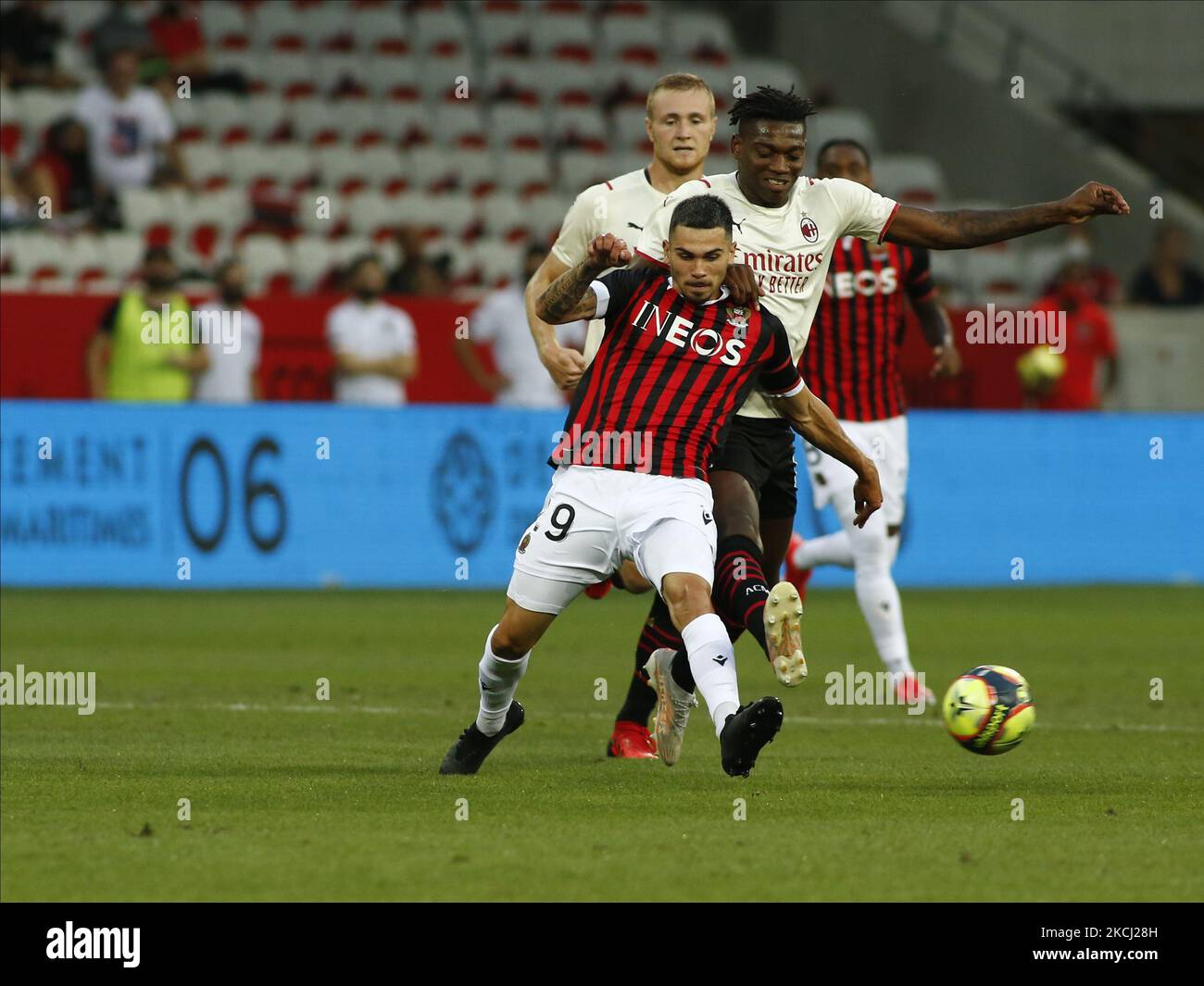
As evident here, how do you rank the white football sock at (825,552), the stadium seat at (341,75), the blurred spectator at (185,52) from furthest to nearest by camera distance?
the stadium seat at (341,75) → the blurred spectator at (185,52) → the white football sock at (825,552)

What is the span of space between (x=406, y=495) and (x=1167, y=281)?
1006cm

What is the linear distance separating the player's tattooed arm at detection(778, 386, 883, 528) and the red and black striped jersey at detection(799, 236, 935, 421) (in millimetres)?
2618

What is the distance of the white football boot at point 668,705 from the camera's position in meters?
8.16

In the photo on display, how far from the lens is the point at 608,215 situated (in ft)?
28.9

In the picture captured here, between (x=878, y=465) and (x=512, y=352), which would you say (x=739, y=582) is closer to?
(x=878, y=465)

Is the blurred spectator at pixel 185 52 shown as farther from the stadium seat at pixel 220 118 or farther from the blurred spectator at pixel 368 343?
the blurred spectator at pixel 368 343

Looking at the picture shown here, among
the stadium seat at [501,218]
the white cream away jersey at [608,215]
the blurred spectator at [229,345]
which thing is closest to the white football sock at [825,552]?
the white cream away jersey at [608,215]

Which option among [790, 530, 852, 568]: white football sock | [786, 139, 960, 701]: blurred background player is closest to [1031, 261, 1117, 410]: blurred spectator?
[790, 530, 852, 568]: white football sock

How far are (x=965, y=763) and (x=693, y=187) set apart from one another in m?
2.43

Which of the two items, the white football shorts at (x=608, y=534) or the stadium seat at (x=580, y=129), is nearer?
the white football shorts at (x=608, y=534)

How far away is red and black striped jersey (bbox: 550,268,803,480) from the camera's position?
7.50 m

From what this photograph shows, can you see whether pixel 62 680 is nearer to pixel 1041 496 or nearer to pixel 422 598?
pixel 422 598

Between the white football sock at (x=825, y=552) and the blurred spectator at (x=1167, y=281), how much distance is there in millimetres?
12974

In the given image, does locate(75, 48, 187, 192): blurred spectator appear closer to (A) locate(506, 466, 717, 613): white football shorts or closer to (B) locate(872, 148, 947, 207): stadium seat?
(B) locate(872, 148, 947, 207): stadium seat
